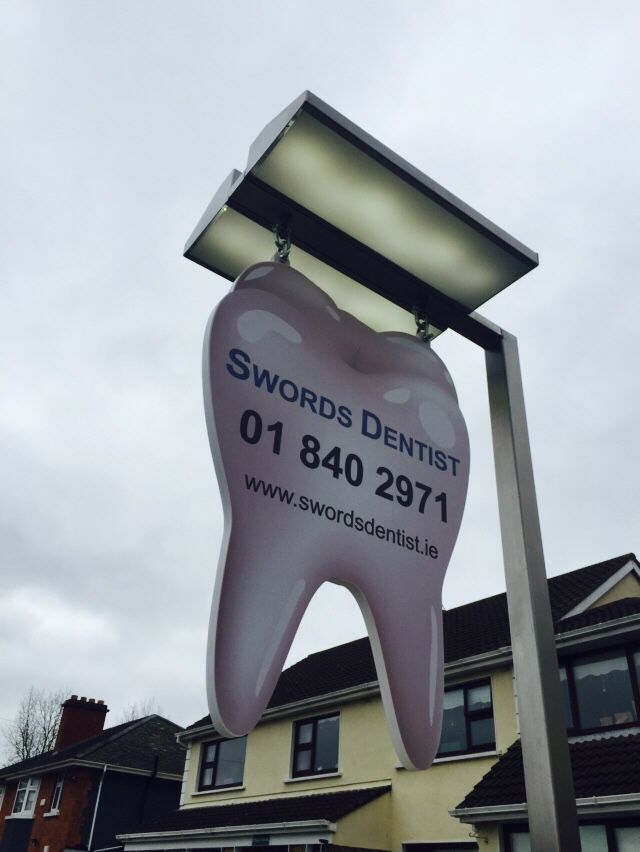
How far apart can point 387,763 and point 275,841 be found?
2649 mm

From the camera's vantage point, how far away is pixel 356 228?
3090 mm

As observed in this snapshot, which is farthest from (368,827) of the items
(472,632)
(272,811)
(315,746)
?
(472,632)

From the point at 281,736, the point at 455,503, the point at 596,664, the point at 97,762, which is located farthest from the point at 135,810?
the point at 455,503

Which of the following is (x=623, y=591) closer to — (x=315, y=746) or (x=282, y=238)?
(x=315, y=746)

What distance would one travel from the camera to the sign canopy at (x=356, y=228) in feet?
9.02

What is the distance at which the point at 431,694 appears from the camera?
2.52 m

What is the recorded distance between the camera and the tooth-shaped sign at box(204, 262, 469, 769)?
2.20m

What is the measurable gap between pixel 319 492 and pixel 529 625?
3.00 ft

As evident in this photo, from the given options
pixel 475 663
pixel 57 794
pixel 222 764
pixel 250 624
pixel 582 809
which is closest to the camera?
pixel 250 624

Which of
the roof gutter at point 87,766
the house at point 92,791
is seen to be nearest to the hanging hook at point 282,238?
the house at point 92,791

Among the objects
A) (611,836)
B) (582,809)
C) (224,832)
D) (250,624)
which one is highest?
(224,832)

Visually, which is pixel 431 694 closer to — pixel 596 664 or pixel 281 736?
pixel 596 664

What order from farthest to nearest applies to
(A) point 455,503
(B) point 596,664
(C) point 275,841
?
(C) point 275,841 < (B) point 596,664 < (A) point 455,503

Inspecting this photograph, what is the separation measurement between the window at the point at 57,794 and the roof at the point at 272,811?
7597 millimetres
